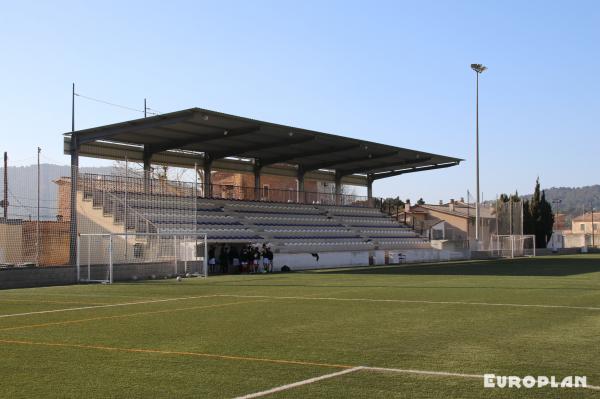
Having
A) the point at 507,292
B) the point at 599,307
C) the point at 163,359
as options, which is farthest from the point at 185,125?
the point at 163,359

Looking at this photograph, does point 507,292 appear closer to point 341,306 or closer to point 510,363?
point 341,306

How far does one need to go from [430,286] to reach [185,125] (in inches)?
680

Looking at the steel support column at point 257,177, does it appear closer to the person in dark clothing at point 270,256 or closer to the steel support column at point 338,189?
the steel support column at point 338,189

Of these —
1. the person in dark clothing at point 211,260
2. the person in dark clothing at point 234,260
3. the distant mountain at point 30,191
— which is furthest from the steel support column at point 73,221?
the person in dark clothing at point 234,260

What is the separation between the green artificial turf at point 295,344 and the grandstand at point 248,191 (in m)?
14.4

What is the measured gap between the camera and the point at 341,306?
16266mm

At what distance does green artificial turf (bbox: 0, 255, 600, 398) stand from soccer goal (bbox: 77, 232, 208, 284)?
9.24m

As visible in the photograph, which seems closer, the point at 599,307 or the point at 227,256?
the point at 599,307

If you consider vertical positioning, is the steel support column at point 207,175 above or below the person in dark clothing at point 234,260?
above

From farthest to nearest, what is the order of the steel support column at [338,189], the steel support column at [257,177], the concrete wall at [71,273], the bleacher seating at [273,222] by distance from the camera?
the steel support column at [338,189], the steel support column at [257,177], the bleacher seating at [273,222], the concrete wall at [71,273]

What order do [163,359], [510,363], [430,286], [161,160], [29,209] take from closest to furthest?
[510,363] < [163,359] < [430,286] < [29,209] < [161,160]

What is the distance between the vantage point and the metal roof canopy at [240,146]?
34.1 metres

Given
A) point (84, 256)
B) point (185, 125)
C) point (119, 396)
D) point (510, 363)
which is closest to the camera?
point (119, 396)

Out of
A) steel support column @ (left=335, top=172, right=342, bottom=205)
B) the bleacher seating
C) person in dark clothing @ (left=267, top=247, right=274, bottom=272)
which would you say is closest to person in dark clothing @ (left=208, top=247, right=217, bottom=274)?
the bleacher seating
